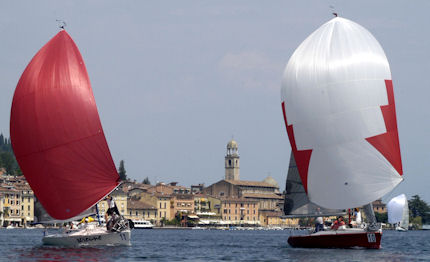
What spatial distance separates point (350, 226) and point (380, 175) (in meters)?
3.42

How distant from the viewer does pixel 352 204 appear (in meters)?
38.5

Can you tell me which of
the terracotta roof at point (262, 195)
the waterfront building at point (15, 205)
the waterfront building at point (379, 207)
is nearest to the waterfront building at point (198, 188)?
the terracotta roof at point (262, 195)

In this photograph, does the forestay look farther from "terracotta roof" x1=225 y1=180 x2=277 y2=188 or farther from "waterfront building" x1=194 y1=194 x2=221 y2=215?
"terracotta roof" x1=225 y1=180 x2=277 y2=188

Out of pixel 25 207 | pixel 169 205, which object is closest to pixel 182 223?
pixel 169 205

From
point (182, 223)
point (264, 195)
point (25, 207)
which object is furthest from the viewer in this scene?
point (264, 195)

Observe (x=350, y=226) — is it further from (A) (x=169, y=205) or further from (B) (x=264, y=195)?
(B) (x=264, y=195)

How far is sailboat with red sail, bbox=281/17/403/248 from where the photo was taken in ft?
124

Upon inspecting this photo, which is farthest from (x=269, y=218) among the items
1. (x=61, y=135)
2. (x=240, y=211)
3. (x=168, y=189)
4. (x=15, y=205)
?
(x=61, y=135)

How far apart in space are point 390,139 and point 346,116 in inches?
84.6

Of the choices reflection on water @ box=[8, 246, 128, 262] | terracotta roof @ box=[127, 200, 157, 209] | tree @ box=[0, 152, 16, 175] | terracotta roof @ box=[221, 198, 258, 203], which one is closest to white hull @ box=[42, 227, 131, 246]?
reflection on water @ box=[8, 246, 128, 262]

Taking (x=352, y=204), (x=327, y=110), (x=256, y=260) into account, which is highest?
(x=327, y=110)

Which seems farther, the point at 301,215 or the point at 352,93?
the point at 301,215

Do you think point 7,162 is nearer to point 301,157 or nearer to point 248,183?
point 248,183

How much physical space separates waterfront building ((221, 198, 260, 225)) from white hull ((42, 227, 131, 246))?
12022 centimetres
